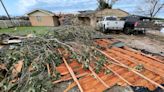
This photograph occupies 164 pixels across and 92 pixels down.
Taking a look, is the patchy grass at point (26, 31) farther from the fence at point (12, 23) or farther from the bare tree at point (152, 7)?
the bare tree at point (152, 7)

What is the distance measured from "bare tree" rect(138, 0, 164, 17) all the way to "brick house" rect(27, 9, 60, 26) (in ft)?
69.5

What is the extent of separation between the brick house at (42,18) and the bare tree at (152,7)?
21.2 meters

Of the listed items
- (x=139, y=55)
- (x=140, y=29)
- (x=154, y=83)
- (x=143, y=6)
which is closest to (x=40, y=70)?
(x=154, y=83)

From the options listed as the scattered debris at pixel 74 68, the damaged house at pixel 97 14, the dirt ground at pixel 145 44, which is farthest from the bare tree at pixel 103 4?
the scattered debris at pixel 74 68

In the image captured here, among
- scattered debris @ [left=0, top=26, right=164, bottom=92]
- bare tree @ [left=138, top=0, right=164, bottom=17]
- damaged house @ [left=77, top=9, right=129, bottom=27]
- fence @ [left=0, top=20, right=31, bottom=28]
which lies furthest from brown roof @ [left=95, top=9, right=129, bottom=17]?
scattered debris @ [left=0, top=26, right=164, bottom=92]

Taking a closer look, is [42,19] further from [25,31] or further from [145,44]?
[145,44]

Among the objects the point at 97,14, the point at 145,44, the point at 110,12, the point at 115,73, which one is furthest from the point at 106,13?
the point at 115,73

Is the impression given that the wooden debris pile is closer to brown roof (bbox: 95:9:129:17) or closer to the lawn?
the lawn

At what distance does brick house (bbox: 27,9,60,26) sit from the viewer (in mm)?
29170

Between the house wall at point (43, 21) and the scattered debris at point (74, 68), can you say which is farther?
the house wall at point (43, 21)

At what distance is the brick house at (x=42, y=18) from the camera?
95.7 ft

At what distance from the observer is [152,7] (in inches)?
1422

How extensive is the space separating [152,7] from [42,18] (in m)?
24.1

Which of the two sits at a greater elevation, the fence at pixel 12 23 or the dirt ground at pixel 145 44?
the fence at pixel 12 23
